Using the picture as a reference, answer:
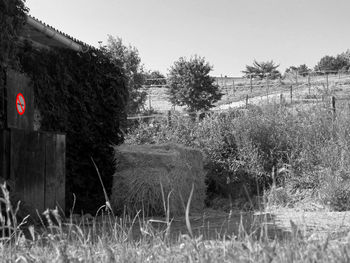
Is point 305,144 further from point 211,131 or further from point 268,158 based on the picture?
point 211,131

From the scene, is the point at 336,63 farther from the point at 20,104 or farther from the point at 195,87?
the point at 20,104

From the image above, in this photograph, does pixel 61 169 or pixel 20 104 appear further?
pixel 61 169

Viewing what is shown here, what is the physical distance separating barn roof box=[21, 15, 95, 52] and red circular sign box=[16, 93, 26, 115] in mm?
1020

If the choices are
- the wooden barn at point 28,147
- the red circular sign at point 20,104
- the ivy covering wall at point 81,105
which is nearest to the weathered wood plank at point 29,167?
the wooden barn at point 28,147

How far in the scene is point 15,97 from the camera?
20.0 ft

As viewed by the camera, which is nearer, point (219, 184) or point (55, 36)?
point (55, 36)

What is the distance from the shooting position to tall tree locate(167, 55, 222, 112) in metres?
31.5

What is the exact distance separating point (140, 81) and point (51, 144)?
22.2 meters

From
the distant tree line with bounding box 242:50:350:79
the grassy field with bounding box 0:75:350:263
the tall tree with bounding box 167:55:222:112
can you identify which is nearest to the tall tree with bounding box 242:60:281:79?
the distant tree line with bounding box 242:50:350:79

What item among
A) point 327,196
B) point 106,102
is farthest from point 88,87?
point 327,196

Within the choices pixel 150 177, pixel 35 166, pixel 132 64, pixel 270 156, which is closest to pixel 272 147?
pixel 270 156

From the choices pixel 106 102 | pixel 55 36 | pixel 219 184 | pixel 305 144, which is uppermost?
pixel 55 36

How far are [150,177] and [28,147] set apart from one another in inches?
84.4

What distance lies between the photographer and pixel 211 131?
1028cm
